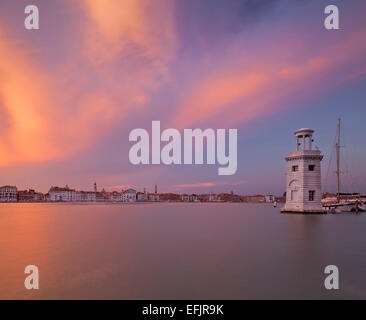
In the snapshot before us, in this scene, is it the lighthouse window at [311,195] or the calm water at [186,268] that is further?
the lighthouse window at [311,195]

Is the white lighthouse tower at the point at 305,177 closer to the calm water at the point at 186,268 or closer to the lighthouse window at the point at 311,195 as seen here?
the lighthouse window at the point at 311,195

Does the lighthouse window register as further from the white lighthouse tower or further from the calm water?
the calm water

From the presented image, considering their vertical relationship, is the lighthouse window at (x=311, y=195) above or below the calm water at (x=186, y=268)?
above

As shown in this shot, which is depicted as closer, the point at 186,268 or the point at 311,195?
the point at 186,268

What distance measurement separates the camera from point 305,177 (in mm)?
39250

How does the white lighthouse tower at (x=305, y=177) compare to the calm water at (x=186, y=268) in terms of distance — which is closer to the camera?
the calm water at (x=186, y=268)

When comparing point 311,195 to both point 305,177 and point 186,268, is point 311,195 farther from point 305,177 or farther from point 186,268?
point 186,268

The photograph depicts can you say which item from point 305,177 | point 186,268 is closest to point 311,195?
point 305,177

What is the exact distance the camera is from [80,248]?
19422mm

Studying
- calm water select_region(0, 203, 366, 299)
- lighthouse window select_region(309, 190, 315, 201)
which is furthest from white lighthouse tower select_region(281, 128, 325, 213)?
calm water select_region(0, 203, 366, 299)

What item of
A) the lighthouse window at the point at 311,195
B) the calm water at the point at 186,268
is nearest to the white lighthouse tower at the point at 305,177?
the lighthouse window at the point at 311,195

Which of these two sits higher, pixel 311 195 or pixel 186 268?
pixel 311 195

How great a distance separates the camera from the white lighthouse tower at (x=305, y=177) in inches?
1549
